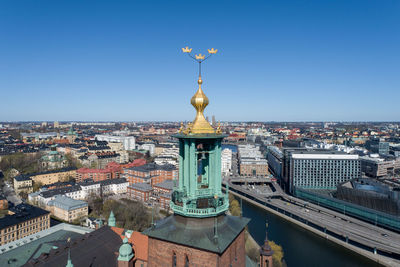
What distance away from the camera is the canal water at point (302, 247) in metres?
40.4

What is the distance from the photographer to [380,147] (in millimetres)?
127062

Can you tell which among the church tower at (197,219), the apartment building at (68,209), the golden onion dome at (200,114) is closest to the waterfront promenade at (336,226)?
the apartment building at (68,209)

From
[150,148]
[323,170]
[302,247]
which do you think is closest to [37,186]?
[302,247]

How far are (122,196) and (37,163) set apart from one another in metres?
51.2

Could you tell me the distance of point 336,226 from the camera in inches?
1966

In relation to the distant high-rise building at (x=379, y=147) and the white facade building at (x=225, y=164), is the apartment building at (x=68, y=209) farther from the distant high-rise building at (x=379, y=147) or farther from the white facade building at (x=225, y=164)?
the distant high-rise building at (x=379, y=147)

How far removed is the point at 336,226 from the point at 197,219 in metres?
50.0

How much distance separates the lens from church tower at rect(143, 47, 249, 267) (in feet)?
30.7

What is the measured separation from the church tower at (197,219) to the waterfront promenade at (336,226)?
42134 mm

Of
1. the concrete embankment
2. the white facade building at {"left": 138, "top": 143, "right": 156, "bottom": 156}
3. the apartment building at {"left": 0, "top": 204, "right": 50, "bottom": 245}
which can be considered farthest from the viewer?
the white facade building at {"left": 138, "top": 143, "right": 156, "bottom": 156}

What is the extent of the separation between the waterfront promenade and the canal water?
117 cm

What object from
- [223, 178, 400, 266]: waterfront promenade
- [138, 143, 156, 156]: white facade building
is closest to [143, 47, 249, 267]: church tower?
[223, 178, 400, 266]: waterfront promenade

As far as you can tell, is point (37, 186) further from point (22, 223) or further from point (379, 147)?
point (379, 147)

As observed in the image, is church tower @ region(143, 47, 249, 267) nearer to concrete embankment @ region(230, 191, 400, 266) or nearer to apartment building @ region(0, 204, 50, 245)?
concrete embankment @ region(230, 191, 400, 266)
